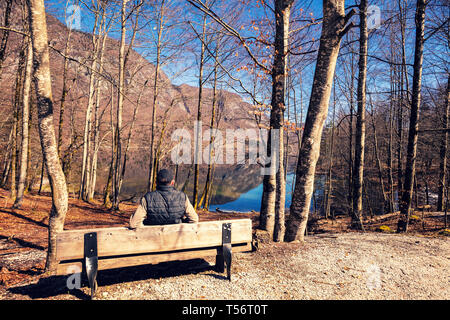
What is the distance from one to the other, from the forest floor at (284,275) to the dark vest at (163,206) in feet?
2.95

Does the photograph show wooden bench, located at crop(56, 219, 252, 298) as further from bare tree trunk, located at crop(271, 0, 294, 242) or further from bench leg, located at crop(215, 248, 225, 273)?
bare tree trunk, located at crop(271, 0, 294, 242)

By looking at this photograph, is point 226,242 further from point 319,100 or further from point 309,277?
point 319,100

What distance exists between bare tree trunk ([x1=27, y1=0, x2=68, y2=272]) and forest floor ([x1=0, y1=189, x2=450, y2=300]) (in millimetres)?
992

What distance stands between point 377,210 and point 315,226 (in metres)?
12.1

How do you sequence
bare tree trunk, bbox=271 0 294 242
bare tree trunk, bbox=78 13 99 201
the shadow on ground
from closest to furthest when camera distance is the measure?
1. the shadow on ground
2. bare tree trunk, bbox=271 0 294 242
3. bare tree trunk, bbox=78 13 99 201

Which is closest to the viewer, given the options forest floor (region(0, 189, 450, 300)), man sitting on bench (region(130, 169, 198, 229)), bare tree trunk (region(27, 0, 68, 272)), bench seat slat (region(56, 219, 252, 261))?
bench seat slat (region(56, 219, 252, 261))

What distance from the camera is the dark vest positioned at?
133 inches

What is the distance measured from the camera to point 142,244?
9.67 feet

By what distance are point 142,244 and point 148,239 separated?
0.09 metres

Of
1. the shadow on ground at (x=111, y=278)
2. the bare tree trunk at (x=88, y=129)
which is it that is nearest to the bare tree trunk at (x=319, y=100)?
the shadow on ground at (x=111, y=278)

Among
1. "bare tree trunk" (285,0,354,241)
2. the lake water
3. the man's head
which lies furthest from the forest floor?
the lake water

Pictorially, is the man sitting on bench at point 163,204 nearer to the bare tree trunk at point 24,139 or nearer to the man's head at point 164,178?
the man's head at point 164,178

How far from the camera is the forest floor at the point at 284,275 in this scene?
126 inches
